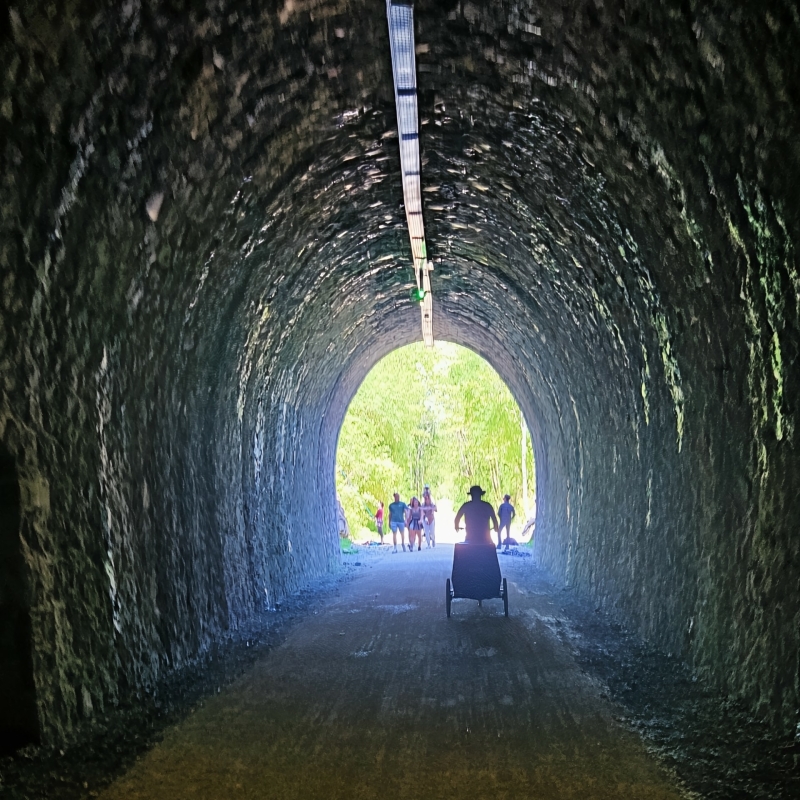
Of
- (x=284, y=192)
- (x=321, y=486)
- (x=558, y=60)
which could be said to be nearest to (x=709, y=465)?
(x=558, y=60)

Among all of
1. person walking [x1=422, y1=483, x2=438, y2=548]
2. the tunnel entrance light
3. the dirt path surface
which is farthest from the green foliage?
the dirt path surface

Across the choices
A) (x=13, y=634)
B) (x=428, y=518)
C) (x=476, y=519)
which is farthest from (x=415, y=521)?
(x=13, y=634)

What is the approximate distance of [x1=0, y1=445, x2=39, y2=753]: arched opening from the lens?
17.4 feet

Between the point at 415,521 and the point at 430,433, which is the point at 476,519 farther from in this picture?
the point at 430,433

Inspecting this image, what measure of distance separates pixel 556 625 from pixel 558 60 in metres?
6.79

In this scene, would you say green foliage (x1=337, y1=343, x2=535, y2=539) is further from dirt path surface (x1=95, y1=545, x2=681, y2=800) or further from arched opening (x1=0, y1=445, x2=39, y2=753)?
arched opening (x1=0, y1=445, x2=39, y2=753)

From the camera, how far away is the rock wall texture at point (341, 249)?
486 cm

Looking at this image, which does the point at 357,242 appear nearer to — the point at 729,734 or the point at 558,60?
the point at 558,60

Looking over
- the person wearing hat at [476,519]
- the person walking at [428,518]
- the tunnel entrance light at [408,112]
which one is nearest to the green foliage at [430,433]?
the person walking at [428,518]

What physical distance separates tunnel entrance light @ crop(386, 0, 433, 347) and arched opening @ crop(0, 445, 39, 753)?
3699 millimetres

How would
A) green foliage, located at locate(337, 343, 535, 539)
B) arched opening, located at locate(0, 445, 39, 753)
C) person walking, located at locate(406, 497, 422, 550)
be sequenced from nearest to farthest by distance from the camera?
1. arched opening, located at locate(0, 445, 39, 753)
2. person walking, located at locate(406, 497, 422, 550)
3. green foliage, located at locate(337, 343, 535, 539)

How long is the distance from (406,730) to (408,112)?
4.78m

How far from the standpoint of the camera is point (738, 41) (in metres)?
4.29

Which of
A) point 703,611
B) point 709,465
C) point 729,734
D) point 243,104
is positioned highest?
point 243,104
